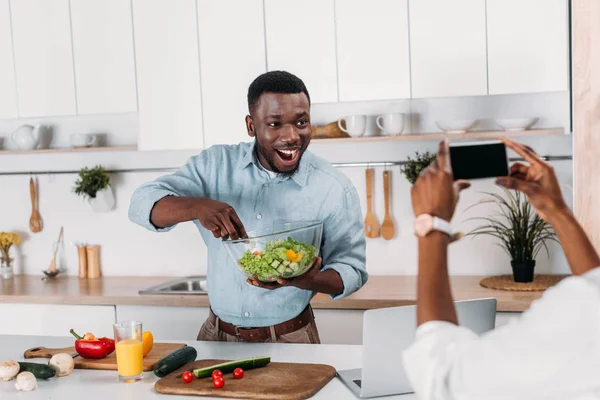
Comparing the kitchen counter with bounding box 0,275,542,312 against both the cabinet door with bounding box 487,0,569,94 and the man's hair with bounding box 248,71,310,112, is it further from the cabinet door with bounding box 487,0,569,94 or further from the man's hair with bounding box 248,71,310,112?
the man's hair with bounding box 248,71,310,112

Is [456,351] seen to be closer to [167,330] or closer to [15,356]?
[15,356]

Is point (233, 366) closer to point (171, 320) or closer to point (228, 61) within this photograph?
point (171, 320)

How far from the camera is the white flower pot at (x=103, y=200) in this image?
4.06m

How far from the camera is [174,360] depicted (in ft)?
6.67

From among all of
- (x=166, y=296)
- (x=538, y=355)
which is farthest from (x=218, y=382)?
(x=166, y=296)

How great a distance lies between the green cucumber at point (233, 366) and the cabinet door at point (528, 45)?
1.81 m

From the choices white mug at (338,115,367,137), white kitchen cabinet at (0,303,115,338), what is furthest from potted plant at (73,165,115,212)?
white mug at (338,115,367,137)

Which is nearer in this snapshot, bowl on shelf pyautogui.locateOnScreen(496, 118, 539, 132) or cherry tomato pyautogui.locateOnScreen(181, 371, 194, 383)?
cherry tomato pyautogui.locateOnScreen(181, 371, 194, 383)

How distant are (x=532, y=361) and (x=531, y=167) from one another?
467mm

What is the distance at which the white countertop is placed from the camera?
6.13 ft

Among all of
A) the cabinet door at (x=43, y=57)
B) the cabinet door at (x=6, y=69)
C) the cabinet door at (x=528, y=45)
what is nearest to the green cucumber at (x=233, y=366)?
the cabinet door at (x=528, y=45)

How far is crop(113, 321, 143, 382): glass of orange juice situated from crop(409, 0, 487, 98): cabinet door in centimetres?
182

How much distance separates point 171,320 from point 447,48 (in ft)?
5.66

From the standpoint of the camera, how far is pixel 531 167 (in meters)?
1.40
